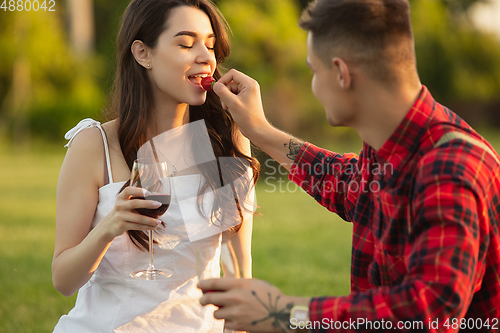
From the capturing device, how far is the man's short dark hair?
1.82 metres

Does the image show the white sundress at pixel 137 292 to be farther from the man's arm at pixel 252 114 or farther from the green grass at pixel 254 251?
the green grass at pixel 254 251

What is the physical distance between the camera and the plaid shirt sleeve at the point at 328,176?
8.37 ft

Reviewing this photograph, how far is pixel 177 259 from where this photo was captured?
109 inches

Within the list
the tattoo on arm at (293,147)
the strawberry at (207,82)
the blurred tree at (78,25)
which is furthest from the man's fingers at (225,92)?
the blurred tree at (78,25)

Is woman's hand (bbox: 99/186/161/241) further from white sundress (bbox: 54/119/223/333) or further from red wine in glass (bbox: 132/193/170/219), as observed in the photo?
white sundress (bbox: 54/119/223/333)

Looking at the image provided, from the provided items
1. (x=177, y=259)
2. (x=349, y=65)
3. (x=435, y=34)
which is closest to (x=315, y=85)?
(x=349, y=65)

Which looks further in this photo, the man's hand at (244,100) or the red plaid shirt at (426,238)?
the man's hand at (244,100)

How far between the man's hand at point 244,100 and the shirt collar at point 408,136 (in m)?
1.03

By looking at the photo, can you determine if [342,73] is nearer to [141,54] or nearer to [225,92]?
[225,92]

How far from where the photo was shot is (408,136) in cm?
185

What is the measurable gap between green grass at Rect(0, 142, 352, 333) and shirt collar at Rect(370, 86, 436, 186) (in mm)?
1940

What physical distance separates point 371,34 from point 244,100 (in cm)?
108

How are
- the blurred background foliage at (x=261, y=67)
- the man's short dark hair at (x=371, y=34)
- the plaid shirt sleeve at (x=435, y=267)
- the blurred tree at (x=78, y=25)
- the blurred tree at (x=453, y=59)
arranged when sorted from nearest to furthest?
the plaid shirt sleeve at (x=435, y=267) < the man's short dark hair at (x=371, y=34) < the blurred background foliage at (x=261, y=67) < the blurred tree at (x=78, y=25) < the blurred tree at (x=453, y=59)

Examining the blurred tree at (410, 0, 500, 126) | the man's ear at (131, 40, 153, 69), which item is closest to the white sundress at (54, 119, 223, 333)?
the man's ear at (131, 40, 153, 69)
